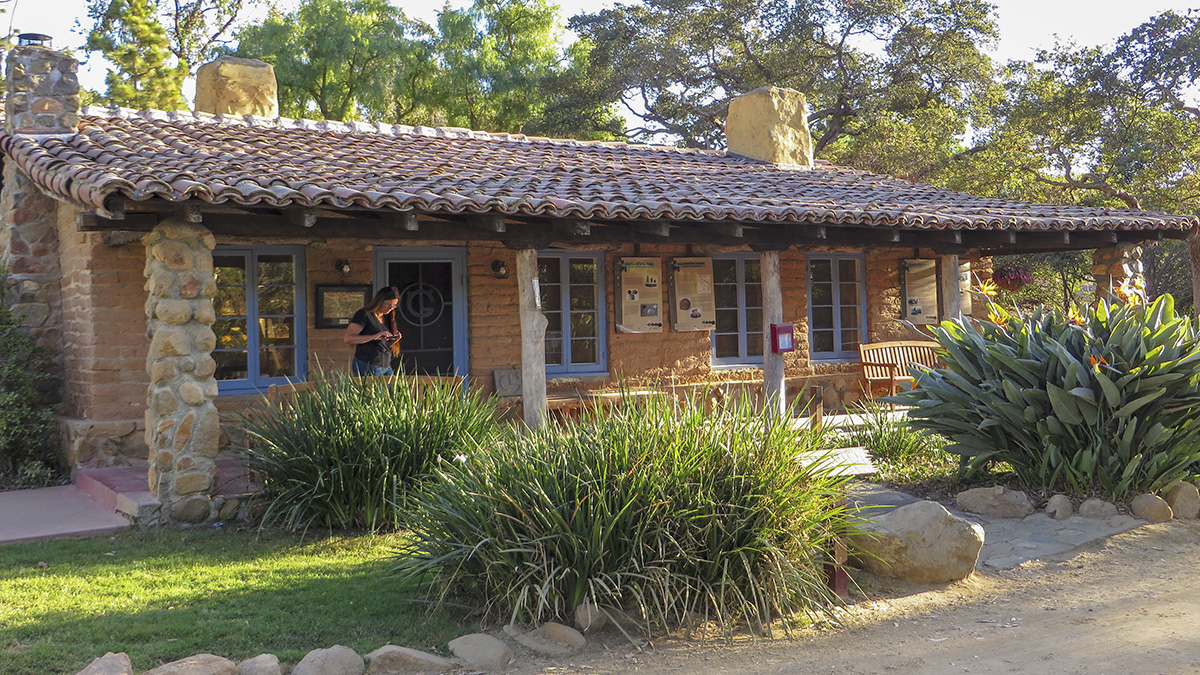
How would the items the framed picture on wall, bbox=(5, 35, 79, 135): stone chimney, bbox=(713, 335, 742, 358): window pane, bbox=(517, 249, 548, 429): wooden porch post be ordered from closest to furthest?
bbox=(517, 249, 548, 429): wooden porch post → bbox=(5, 35, 79, 135): stone chimney → the framed picture on wall → bbox=(713, 335, 742, 358): window pane

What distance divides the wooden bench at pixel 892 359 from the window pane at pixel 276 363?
6.53 metres

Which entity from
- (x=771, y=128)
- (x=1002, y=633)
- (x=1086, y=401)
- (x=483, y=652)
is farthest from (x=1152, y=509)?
(x=771, y=128)

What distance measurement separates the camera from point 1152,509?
6457mm

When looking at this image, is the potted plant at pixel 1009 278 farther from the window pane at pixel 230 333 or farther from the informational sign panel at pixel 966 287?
the window pane at pixel 230 333

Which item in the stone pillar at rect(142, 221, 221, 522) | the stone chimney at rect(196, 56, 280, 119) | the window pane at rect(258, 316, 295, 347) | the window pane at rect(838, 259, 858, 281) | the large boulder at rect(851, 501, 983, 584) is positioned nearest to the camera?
the large boulder at rect(851, 501, 983, 584)

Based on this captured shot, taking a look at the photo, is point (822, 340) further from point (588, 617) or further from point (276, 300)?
point (588, 617)

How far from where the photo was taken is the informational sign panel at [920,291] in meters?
12.4

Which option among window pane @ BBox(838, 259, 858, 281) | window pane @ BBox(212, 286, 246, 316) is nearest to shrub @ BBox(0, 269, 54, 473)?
window pane @ BBox(212, 286, 246, 316)

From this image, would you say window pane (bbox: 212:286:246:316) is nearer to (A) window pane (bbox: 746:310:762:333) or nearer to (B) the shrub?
(B) the shrub

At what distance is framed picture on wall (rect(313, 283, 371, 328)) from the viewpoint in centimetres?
924

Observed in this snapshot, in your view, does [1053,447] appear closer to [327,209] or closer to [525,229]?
[525,229]

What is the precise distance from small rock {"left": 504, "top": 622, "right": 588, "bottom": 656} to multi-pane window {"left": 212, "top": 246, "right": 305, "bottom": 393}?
531cm

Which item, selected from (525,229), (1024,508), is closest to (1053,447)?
(1024,508)

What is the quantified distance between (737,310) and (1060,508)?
214 inches
